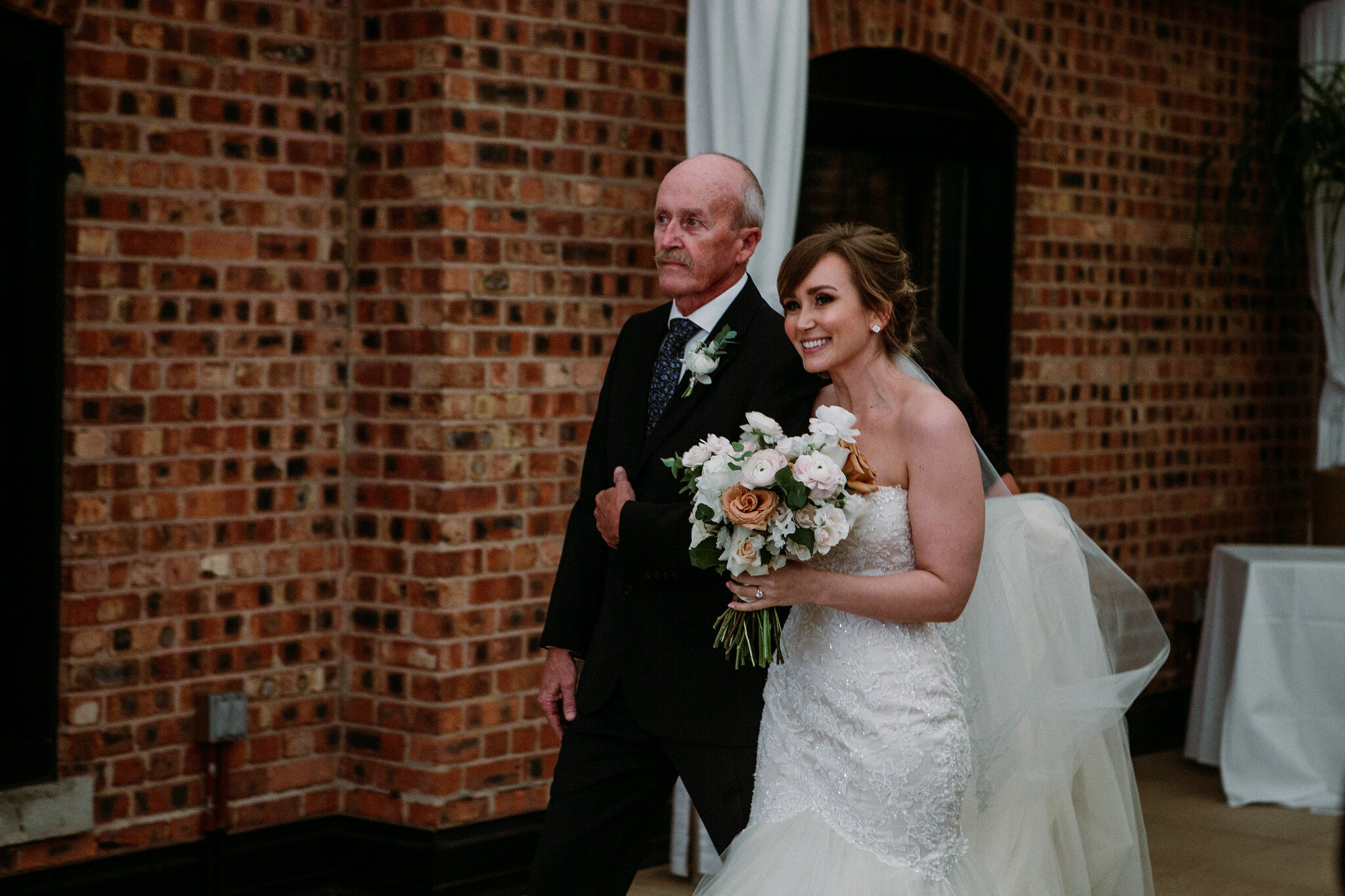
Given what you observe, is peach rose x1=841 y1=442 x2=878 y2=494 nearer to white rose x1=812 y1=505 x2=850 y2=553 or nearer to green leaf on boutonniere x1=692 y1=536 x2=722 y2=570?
white rose x1=812 y1=505 x2=850 y2=553

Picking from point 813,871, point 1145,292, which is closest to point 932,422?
point 813,871

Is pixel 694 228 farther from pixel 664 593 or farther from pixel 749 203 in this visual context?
pixel 664 593

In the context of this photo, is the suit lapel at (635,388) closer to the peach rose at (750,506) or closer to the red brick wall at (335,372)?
the peach rose at (750,506)

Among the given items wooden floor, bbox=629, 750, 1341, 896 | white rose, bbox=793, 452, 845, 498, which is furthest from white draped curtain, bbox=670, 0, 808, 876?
wooden floor, bbox=629, 750, 1341, 896

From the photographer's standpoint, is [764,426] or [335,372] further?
[335,372]

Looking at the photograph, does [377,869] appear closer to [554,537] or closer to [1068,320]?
[554,537]

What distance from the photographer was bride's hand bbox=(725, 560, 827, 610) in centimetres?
293

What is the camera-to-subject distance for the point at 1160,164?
23.2 ft

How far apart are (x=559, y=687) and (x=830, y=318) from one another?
106 cm

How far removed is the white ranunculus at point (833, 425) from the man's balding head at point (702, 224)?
53cm

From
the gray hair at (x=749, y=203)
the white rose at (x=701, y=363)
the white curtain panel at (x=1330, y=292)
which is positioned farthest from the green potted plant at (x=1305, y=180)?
the white rose at (x=701, y=363)

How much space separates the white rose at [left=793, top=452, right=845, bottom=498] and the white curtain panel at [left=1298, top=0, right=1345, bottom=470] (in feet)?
16.8

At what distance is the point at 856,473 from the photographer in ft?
9.55

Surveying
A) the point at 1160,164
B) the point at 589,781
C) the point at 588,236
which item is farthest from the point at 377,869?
the point at 1160,164
